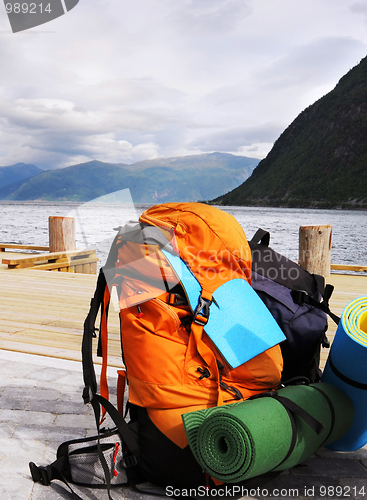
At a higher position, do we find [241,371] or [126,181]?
[126,181]

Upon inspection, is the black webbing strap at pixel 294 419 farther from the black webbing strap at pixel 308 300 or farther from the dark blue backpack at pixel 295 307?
the black webbing strap at pixel 308 300

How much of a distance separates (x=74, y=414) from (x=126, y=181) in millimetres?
1244

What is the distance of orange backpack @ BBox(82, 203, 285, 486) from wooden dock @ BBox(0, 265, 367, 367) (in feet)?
0.63

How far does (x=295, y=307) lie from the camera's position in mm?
1705

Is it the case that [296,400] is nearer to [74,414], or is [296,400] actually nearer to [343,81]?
[74,414]

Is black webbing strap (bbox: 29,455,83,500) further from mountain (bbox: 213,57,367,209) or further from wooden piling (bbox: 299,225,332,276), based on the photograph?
mountain (bbox: 213,57,367,209)

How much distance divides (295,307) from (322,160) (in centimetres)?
9140

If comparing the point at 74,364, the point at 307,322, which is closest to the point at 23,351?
the point at 74,364

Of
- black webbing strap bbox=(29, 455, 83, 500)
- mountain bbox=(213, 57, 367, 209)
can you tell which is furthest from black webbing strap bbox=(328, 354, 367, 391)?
mountain bbox=(213, 57, 367, 209)

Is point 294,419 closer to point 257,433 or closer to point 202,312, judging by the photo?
point 257,433

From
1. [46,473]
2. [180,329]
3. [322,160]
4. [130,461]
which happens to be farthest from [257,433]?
[322,160]

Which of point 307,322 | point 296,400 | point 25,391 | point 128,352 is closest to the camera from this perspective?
point 296,400

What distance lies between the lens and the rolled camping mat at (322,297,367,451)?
4.61ft

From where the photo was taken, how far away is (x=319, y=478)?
1.54m
